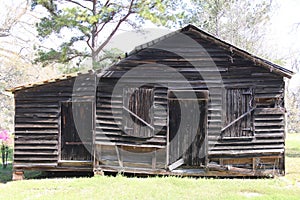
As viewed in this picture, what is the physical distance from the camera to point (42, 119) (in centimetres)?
1206

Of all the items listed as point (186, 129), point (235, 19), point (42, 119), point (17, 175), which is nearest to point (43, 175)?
point (17, 175)

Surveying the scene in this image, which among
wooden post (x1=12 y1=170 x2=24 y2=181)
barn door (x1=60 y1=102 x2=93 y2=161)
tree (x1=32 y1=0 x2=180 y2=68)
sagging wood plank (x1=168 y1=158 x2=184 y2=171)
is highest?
tree (x1=32 y1=0 x2=180 y2=68)

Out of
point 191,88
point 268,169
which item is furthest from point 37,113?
point 268,169

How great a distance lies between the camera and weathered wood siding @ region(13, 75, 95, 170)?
12055 mm

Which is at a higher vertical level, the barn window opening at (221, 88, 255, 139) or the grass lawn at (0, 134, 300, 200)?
the barn window opening at (221, 88, 255, 139)

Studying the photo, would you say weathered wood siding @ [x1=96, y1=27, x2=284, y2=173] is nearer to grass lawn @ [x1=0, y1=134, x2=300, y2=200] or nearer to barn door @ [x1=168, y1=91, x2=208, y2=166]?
barn door @ [x1=168, y1=91, x2=208, y2=166]

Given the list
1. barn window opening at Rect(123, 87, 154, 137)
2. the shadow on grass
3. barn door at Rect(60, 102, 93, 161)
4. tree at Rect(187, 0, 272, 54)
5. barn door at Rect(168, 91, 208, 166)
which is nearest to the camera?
barn window opening at Rect(123, 87, 154, 137)

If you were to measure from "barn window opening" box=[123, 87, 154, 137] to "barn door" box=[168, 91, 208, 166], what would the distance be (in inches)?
32.2

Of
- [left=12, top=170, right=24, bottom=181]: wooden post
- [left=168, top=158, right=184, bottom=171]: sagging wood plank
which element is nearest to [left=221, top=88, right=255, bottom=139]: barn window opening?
[left=168, top=158, right=184, bottom=171]: sagging wood plank

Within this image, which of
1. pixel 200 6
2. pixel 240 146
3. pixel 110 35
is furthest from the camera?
pixel 200 6

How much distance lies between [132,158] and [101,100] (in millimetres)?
2128

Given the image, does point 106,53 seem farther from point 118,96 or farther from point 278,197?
point 278,197

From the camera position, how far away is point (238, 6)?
99.0 ft

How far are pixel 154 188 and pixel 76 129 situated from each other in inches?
160
